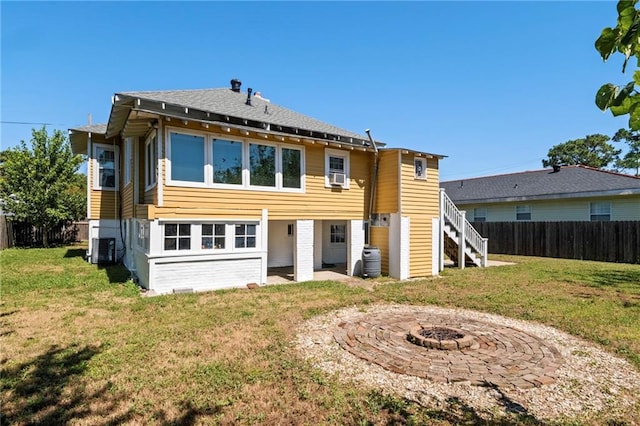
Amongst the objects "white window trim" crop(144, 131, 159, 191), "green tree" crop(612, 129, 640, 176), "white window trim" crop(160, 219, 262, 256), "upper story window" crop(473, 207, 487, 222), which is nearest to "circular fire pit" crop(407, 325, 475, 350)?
"white window trim" crop(160, 219, 262, 256)

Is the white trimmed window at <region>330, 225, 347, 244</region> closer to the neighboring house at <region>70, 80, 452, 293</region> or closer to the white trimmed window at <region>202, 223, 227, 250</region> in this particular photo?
the neighboring house at <region>70, 80, 452, 293</region>

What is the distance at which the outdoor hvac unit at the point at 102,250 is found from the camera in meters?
13.2

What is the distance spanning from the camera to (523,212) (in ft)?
65.9

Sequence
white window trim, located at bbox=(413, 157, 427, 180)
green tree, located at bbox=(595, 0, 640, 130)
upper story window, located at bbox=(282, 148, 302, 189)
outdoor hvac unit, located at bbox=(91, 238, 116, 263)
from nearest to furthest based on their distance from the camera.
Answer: green tree, located at bbox=(595, 0, 640, 130) → upper story window, located at bbox=(282, 148, 302, 189) → white window trim, located at bbox=(413, 157, 427, 180) → outdoor hvac unit, located at bbox=(91, 238, 116, 263)

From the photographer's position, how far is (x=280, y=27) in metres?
11.1

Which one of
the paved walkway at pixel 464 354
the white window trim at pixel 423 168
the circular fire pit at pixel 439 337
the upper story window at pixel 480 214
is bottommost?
the paved walkway at pixel 464 354

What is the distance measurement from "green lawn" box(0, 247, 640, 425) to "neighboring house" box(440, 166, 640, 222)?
28.6 feet

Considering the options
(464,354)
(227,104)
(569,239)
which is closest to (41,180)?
(227,104)

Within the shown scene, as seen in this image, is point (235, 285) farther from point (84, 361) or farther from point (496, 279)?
point (496, 279)

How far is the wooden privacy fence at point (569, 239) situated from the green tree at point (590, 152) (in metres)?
31.9

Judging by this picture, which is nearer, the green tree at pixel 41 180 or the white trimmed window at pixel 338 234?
the white trimmed window at pixel 338 234

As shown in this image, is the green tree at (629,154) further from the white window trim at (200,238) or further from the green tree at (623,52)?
the green tree at (623,52)

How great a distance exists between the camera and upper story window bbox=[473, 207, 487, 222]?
22.2 meters

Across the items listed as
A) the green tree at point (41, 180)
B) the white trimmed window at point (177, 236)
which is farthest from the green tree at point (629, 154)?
the green tree at point (41, 180)
